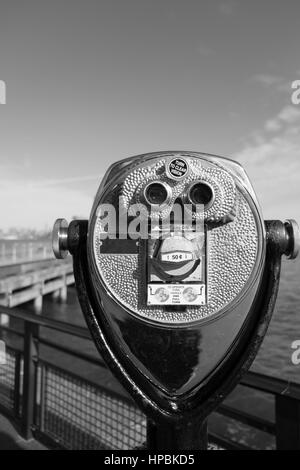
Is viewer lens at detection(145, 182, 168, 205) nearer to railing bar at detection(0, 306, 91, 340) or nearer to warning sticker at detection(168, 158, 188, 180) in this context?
warning sticker at detection(168, 158, 188, 180)

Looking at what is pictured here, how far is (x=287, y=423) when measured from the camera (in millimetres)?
1159

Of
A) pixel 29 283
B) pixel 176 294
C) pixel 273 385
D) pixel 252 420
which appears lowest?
pixel 29 283

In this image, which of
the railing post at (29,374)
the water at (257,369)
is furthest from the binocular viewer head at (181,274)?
the water at (257,369)

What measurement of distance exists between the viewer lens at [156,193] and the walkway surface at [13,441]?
182cm

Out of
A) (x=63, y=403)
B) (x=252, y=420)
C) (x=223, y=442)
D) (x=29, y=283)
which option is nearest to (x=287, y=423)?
(x=252, y=420)

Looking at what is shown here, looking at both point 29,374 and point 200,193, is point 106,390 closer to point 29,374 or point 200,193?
point 29,374

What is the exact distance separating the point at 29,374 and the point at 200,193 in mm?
1845

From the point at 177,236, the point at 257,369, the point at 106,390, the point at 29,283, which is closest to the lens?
the point at 177,236

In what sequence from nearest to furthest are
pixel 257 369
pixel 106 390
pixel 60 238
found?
pixel 60 238
pixel 106 390
pixel 257 369
